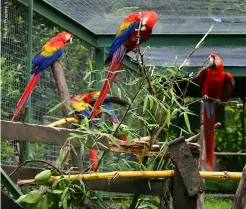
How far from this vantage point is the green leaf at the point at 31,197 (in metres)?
2.03

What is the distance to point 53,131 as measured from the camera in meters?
2.04

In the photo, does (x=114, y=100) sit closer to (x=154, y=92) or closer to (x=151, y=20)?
(x=151, y=20)

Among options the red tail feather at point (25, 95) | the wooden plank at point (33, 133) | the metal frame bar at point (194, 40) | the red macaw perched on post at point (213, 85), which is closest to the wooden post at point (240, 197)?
the wooden plank at point (33, 133)

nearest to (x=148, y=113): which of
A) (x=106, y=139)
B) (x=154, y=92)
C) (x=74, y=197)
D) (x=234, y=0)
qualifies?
(x=154, y=92)

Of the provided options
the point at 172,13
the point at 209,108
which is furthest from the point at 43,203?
the point at 172,13

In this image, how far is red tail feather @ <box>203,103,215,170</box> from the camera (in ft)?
13.0

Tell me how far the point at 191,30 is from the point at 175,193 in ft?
8.39

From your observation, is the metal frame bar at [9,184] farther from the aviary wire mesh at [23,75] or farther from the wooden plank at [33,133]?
the aviary wire mesh at [23,75]

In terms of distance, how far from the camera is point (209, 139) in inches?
160

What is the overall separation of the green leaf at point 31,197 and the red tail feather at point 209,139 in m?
1.95

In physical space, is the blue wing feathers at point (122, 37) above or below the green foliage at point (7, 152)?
above

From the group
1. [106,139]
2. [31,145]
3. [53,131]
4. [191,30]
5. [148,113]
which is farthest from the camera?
[191,30]

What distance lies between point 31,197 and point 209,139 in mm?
2150

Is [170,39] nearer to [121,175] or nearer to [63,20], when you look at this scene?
[63,20]
